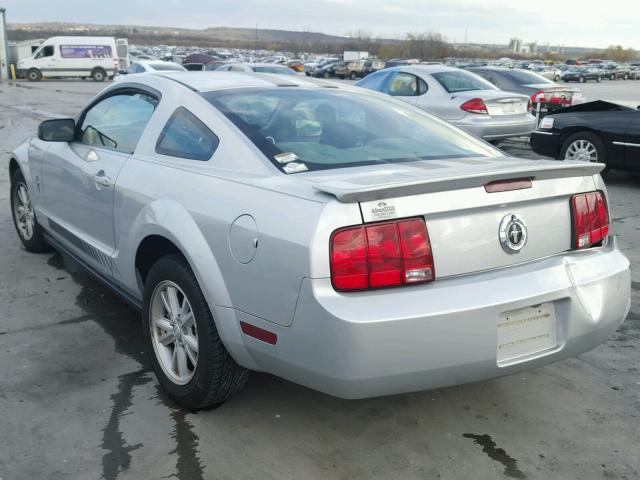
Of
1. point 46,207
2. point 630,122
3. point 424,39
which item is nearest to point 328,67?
point 630,122

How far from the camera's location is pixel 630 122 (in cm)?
817

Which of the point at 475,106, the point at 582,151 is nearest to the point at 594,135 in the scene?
the point at 582,151

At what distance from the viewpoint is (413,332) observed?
232 cm

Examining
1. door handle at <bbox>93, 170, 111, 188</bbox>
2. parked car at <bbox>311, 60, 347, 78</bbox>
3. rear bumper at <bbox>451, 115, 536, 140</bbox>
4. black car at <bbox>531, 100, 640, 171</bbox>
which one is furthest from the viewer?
parked car at <bbox>311, 60, 347, 78</bbox>

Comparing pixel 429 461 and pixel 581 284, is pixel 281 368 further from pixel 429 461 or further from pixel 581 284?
pixel 581 284

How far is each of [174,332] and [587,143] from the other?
7.20 m

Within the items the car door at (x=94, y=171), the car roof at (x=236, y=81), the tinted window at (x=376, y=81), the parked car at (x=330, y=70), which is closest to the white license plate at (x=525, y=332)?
the car roof at (x=236, y=81)

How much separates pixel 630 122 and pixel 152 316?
7032 mm

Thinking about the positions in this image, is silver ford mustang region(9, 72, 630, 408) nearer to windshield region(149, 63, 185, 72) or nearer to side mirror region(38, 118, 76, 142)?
side mirror region(38, 118, 76, 142)

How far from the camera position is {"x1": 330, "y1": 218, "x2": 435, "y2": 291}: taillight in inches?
91.2

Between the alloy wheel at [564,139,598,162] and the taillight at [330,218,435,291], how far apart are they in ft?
22.8

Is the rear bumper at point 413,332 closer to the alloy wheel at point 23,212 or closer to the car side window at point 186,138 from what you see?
the car side window at point 186,138

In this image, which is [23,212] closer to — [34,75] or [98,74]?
[98,74]

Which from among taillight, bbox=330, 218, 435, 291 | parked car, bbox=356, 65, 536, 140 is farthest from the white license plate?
parked car, bbox=356, 65, 536, 140
